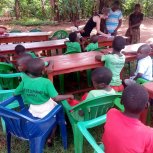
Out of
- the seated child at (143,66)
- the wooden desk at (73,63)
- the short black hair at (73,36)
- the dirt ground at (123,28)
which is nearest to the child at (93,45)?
the short black hair at (73,36)

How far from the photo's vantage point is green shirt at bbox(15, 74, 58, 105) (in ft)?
8.32

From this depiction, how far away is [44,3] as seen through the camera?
15.1 meters

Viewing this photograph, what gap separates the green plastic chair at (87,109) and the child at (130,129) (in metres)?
0.65

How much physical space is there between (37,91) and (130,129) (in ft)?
4.05

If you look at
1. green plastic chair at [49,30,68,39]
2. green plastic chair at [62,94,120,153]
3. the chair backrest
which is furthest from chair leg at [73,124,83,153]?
green plastic chair at [49,30,68,39]

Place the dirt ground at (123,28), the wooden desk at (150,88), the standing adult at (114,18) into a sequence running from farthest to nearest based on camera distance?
1. the dirt ground at (123,28)
2. the standing adult at (114,18)
3. the wooden desk at (150,88)

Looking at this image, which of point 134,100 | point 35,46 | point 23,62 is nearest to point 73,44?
point 35,46

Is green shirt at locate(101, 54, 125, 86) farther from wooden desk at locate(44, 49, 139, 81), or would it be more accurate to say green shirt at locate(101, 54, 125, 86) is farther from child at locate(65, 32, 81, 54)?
child at locate(65, 32, 81, 54)

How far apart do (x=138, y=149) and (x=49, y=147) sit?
1.66 m

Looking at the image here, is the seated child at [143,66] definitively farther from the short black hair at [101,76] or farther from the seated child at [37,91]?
the seated child at [37,91]

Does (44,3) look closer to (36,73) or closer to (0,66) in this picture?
(0,66)

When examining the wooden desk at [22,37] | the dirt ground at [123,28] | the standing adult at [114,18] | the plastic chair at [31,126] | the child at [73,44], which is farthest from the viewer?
the dirt ground at [123,28]

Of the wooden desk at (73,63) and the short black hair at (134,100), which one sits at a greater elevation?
the short black hair at (134,100)

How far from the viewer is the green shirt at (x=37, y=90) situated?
2535 millimetres
